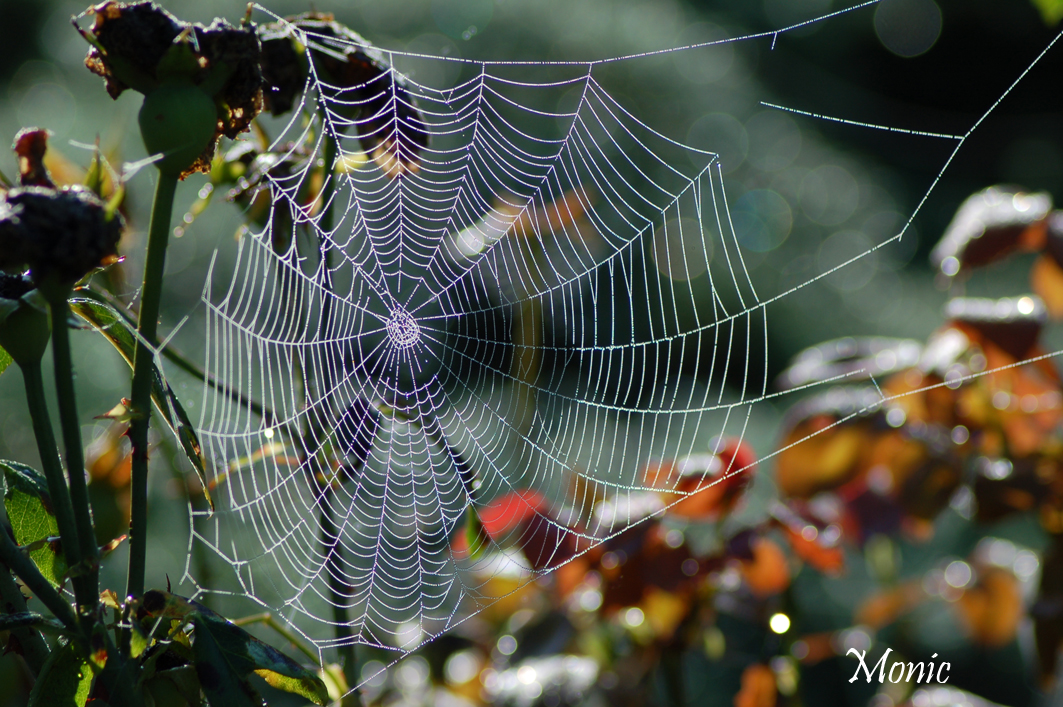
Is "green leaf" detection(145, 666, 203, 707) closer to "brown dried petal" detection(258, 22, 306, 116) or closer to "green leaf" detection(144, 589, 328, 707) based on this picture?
"green leaf" detection(144, 589, 328, 707)

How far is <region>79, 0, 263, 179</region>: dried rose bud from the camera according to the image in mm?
278

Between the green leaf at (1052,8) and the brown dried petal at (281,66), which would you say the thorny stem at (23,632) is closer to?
the brown dried petal at (281,66)

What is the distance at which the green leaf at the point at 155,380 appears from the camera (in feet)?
1.04

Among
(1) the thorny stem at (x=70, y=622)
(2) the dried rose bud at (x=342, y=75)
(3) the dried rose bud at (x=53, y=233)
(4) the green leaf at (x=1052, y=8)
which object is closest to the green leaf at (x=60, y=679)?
(1) the thorny stem at (x=70, y=622)

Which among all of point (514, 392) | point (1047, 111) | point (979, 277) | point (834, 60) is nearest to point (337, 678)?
point (514, 392)

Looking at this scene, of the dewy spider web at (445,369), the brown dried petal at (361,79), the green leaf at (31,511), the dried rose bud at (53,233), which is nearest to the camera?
the dried rose bud at (53,233)

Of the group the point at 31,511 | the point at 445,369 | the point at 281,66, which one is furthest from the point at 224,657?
the point at 445,369

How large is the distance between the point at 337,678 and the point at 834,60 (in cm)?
288

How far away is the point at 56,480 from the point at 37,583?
1.5 inches

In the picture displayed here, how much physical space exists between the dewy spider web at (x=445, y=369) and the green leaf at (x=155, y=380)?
0.20m

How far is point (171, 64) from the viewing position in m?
0.28

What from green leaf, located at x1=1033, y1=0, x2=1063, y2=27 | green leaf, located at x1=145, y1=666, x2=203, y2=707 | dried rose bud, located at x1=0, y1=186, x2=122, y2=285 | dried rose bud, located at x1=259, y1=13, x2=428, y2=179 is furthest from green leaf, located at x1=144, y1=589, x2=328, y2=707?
green leaf, located at x1=1033, y1=0, x2=1063, y2=27

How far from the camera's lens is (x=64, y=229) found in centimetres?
24

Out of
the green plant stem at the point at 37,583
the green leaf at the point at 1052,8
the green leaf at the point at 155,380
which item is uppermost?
the green leaf at the point at 1052,8
